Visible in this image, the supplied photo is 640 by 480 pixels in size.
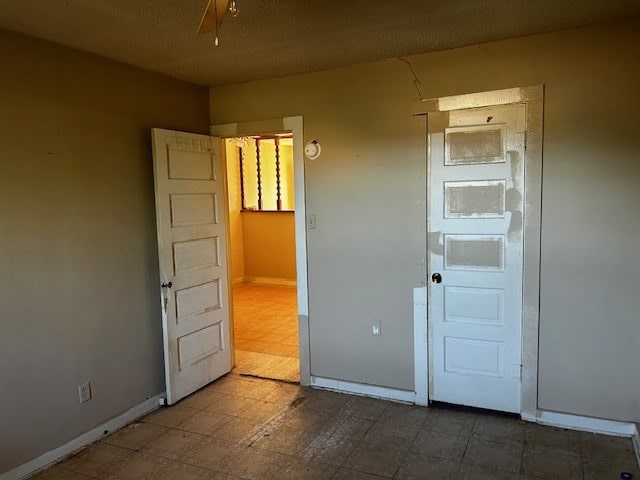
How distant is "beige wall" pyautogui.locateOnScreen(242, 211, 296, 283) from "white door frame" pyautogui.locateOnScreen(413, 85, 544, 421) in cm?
470

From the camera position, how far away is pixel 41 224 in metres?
2.62

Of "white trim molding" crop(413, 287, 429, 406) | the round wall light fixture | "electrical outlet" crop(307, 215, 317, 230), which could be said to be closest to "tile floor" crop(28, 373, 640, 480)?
"white trim molding" crop(413, 287, 429, 406)

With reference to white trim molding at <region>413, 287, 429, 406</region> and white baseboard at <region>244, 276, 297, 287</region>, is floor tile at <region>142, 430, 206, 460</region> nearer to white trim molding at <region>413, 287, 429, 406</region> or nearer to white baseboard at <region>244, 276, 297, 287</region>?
white trim molding at <region>413, 287, 429, 406</region>

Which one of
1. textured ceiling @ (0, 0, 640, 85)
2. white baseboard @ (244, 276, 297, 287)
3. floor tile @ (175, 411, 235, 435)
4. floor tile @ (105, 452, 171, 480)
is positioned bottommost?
floor tile @ (105, 452, 171, 480)

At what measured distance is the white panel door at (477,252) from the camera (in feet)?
9.63

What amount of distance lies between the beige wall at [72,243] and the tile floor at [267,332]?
98cm

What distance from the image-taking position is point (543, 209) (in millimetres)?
2854

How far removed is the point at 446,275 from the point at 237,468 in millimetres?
1737

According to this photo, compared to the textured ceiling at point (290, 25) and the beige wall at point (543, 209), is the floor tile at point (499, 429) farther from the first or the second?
the textured ceiling at point (290, 25)

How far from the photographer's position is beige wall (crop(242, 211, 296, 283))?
7594 millimetres

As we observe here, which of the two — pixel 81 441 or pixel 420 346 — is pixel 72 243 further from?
pixel 420 346

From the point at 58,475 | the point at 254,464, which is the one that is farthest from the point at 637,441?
the point at 58,475

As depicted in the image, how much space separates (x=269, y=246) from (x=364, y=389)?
4495mm

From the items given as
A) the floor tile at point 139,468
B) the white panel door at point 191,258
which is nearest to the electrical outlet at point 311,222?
the white panel door at point 191,258
